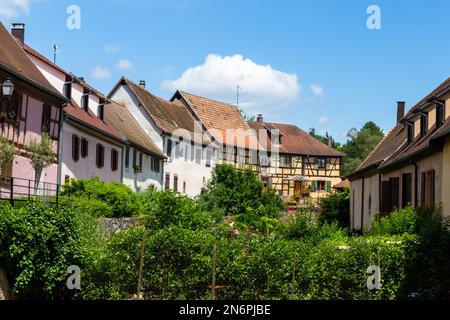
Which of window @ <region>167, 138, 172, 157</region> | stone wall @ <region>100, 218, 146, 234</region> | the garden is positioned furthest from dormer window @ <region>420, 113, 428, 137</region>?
window @ <region>167, 138, 172, 157</region>

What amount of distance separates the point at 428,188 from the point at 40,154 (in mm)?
13180

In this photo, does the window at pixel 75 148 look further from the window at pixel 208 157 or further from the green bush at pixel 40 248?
the window at pixel 208 157

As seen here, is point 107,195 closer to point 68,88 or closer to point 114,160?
point 68,88

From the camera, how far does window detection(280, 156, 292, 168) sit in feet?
236

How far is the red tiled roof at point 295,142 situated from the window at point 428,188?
158ft

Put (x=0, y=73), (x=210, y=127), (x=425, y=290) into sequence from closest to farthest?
(x=425, y=290)
(x=0, y=73)
(x=210, y=127)

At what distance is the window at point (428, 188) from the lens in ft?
69.1

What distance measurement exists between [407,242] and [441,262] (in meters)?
0.85

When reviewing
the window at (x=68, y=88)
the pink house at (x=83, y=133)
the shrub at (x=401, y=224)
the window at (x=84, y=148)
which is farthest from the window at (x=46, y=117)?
the shrub at (x=401, y=224)

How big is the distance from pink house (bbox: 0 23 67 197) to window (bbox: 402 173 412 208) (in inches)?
493

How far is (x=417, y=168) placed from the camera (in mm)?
23078

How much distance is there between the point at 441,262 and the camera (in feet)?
51.7
